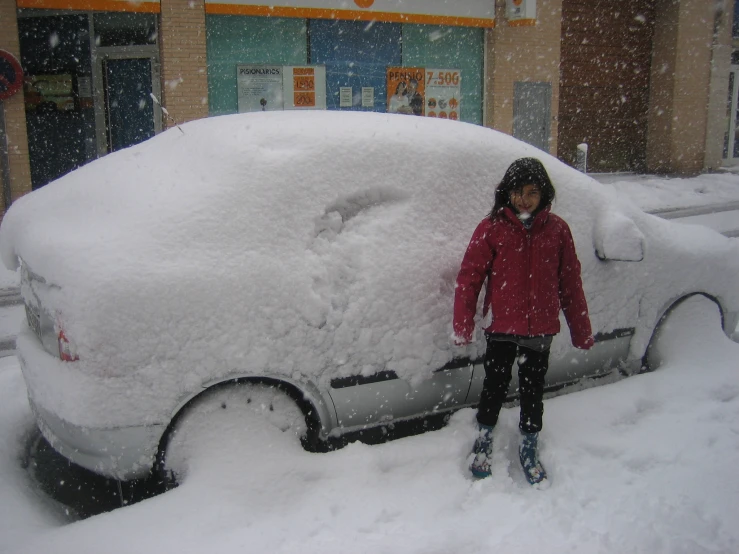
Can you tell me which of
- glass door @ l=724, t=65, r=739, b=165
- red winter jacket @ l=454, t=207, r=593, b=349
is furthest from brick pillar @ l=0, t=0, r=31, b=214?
glass door @ l=724, t=65, r=739, b=165

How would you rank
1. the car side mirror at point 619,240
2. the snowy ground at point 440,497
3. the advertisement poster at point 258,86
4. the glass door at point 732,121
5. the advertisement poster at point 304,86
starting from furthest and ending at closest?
1. the glass door at point 732,121
2. the advertisement poster at point 304,86
3. the advertisement poster at point 258,86
4. the car side mirror at point 619,240
5. the snowy ground at point 440,497

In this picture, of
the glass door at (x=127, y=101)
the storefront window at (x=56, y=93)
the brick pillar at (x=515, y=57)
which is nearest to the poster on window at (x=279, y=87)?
the glass door at (x=127, y=101)

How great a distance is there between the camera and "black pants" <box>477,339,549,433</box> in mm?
2900

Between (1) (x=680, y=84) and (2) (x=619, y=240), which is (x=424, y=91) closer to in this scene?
(1) (x=680, y=84)

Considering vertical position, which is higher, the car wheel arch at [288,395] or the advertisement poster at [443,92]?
the advertisement poster at [443,92]

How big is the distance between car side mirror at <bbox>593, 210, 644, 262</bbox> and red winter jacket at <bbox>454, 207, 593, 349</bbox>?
1.81 ft

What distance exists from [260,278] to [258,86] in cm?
979

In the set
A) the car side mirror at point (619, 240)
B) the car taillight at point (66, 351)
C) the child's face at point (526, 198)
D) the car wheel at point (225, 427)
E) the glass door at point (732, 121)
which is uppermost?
the glass door at point (732, 121)

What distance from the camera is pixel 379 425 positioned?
117 inches

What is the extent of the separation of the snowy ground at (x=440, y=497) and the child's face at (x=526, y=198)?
1.05 metres

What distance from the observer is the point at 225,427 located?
8.64 ft

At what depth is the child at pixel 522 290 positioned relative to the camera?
2775 millimetres

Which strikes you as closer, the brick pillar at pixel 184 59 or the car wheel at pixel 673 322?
the car wheel at pixel 673 322

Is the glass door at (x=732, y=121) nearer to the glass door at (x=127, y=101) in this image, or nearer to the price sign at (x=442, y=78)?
the price sign at (x=442, y=78)
